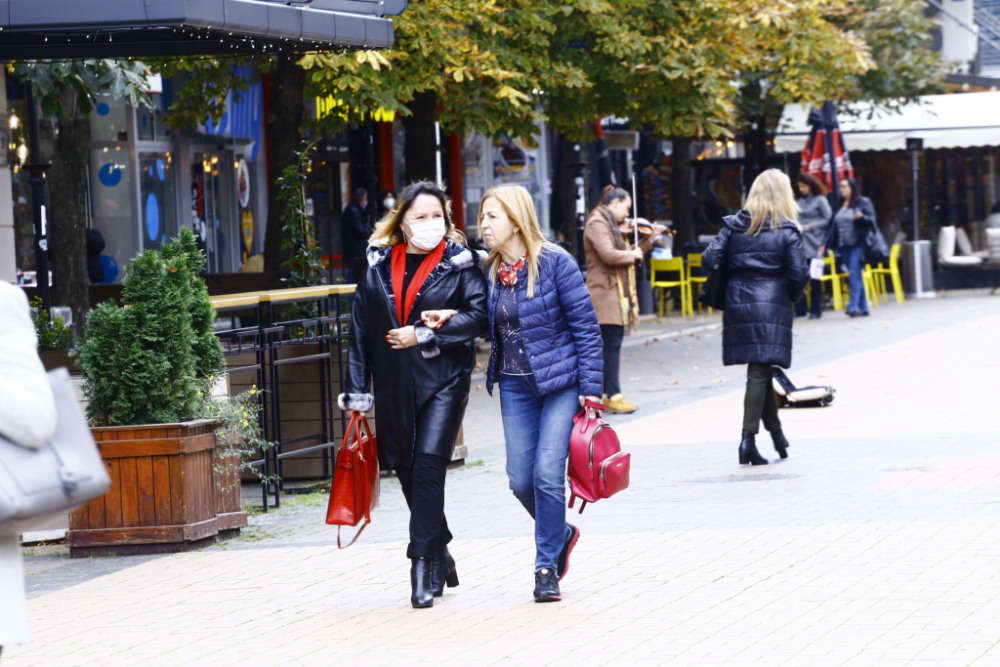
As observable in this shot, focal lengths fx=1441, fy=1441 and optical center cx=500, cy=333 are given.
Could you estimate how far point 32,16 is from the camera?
7.36m

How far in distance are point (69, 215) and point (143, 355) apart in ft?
20.9

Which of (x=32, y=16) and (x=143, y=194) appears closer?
(x=32, y=16)

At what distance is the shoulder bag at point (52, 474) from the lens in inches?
126

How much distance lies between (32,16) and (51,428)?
4683 mm

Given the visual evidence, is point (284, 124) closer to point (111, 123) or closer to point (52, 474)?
point (111, 123)

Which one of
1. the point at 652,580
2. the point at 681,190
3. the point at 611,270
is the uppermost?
the point at 681,190

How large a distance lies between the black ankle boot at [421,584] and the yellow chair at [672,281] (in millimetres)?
16579

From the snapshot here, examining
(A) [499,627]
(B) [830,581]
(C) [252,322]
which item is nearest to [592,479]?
(A) [499,627]

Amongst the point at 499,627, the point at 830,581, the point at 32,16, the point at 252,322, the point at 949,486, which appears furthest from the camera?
the point at 252,322

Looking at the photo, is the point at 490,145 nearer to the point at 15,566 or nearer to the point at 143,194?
the point at 143,194

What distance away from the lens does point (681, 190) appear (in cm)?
2539

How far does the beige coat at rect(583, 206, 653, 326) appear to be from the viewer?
1195 cm

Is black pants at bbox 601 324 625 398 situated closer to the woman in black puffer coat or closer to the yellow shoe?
the yellow shoe

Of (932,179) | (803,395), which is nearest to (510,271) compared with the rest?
(803,395)
